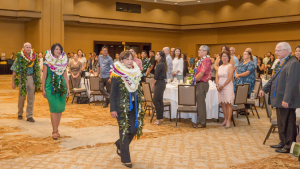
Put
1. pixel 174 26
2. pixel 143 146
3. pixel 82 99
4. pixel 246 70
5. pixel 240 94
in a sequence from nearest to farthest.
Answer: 1. pixel 143 146
2. pixel 240 94
3. pixel 246 70
4. pixel 82 99
5. pixel 174 26

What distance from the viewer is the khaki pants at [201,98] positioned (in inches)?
239

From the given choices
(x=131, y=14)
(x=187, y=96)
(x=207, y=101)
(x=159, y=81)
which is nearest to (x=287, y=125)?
(x=187, y=96)

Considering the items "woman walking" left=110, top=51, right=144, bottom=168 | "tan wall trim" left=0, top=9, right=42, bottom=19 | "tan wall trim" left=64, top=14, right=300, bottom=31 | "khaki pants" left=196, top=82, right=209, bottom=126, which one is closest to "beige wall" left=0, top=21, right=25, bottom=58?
"tan wall trim" left=0, top=9, right=42, bottom=19

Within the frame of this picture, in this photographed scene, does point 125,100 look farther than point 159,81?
No

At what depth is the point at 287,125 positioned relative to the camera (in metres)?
4.45

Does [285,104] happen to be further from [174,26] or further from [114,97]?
[174,26]

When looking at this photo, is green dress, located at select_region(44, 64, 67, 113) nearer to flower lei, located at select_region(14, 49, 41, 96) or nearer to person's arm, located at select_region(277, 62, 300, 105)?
flower lei, located at select_region(14, 49, 41, 96)

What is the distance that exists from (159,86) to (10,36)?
17333 millimetres

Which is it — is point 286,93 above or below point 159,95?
above

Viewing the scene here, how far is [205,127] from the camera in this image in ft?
20.6

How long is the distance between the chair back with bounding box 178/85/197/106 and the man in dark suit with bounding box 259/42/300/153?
1721 millimetres

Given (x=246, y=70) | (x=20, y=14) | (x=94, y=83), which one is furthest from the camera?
(x=20, y=14)

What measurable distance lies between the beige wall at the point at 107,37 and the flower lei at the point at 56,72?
15.5m

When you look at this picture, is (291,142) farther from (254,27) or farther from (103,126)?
(254,27)
